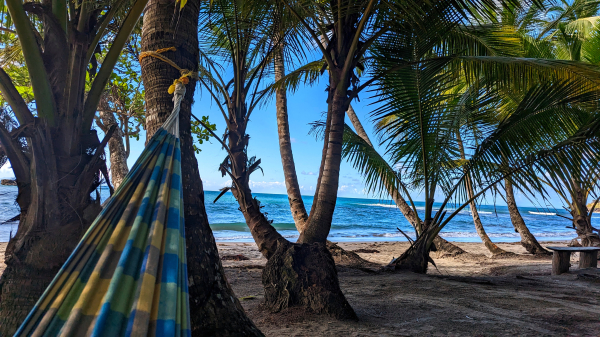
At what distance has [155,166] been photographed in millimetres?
1173

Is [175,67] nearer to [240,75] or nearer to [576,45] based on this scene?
→ [240,75]

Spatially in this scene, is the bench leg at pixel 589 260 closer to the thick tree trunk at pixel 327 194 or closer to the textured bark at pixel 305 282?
the thick tree trunk at pixel 327 194

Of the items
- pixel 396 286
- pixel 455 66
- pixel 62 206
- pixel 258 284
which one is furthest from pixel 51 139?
pixel 455 66

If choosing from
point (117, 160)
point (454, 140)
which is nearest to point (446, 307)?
point (454, 140)

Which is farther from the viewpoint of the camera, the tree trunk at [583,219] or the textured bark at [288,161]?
the tree trunk at [583,219]

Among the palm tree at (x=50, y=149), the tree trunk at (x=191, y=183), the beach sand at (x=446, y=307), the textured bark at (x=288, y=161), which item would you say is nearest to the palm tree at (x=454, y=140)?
the beach sand at (x=446, y=307)

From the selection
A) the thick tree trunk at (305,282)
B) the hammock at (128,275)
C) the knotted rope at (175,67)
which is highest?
the knotted rope at (175,67)

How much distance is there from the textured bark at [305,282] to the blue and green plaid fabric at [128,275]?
116cm

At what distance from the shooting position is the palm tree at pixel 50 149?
1.21 m

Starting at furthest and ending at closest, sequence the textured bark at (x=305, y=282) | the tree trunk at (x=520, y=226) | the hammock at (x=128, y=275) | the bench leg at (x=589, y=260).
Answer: the tree trunk at (x=520, y=226)
the bench leg at (x=589, y=260)
the textured bark at (x=305, y=282)
the hammock at (x=128, y=275)

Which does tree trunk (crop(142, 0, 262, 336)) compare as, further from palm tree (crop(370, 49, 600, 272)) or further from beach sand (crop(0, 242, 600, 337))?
palm tree (crop(370, 49, 600, 272))

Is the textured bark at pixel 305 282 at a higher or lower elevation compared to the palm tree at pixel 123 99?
lower

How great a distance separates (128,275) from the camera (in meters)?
0.88

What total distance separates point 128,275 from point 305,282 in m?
1.32
